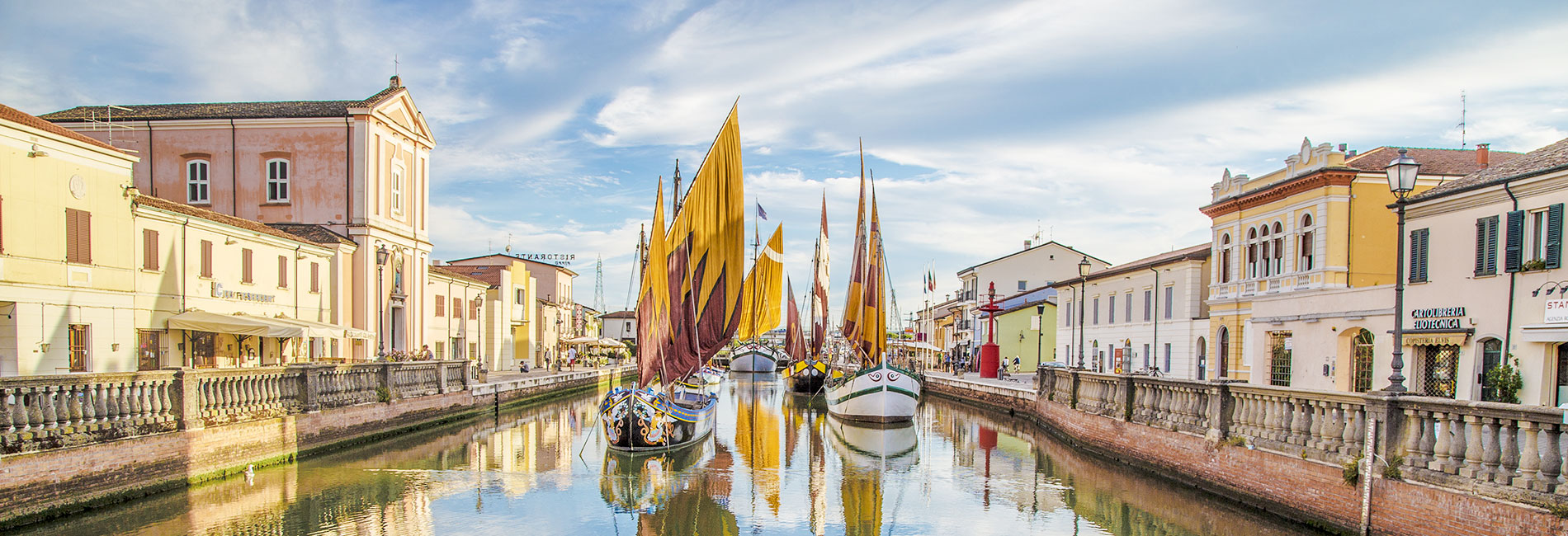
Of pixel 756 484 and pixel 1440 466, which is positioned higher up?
pixel 1440 466

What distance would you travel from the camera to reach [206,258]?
82.1 feet

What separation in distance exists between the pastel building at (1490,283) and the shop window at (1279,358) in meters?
4.86

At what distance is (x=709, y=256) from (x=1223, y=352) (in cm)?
1969

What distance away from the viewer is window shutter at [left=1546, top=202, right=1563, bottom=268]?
17781 mm

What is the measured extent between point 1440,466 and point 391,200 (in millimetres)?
33103

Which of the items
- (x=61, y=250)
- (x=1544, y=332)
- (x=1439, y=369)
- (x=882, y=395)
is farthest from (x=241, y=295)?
(x=1544, y=332)

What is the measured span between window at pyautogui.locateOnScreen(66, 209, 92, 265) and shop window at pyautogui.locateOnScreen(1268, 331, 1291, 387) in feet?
99.3

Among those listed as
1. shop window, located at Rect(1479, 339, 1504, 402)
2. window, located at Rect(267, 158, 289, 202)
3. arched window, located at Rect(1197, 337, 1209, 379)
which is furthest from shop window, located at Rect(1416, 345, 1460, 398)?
window, located at Rect(267, 158, 289, 202)

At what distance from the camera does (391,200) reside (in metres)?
35.1

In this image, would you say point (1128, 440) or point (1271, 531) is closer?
point (1271, 531)

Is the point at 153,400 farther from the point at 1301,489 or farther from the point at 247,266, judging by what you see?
the point at 1301,489

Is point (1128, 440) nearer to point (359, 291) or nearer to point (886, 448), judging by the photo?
point (886, 448)

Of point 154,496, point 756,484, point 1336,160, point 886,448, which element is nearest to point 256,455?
point 154,496

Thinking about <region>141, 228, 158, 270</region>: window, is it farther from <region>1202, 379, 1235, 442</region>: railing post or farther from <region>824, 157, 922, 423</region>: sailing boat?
<region>1202, 379, 1235, 442</region>: railing post
